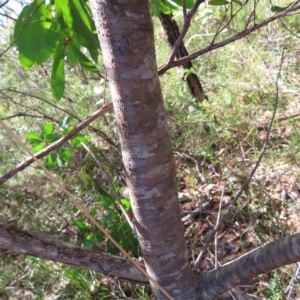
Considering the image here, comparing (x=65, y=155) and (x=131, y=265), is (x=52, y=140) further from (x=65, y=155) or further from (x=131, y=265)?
(x=131, y=265)

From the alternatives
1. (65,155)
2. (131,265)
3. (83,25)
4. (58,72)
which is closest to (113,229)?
(65,155)

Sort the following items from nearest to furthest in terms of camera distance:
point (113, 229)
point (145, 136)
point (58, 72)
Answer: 1. point (145, 136)
2. point (58, 72)
3. point (113, 229)

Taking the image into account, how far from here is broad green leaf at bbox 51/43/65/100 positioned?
0.86 m

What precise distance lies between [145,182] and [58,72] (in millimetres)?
368

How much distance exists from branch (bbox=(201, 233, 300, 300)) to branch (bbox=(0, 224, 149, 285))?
0.16 m

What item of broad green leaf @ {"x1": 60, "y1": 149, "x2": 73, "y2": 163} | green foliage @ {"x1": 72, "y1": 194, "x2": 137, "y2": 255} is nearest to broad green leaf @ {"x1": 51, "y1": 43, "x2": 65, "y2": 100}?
broad green leaf @ {"x1": 60, "y1": 149, "x2": 73, "y2": 163}

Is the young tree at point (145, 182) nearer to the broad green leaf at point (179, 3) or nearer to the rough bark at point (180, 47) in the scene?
the broad green leaf at point (179, 3)

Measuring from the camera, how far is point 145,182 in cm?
71

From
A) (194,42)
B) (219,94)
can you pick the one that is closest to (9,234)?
(219,94)

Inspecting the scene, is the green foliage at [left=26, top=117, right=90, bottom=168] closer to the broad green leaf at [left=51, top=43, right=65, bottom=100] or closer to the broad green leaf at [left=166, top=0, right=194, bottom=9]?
the broad green leaf at [left=51, top=43, right=65, bottom=100]

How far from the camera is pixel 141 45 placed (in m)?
0.60

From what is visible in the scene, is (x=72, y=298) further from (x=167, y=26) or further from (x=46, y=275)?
(x=167, y=26)

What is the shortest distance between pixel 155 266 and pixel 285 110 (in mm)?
1450

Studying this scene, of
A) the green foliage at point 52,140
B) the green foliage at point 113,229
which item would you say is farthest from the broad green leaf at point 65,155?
the green foliage at point 113,229
